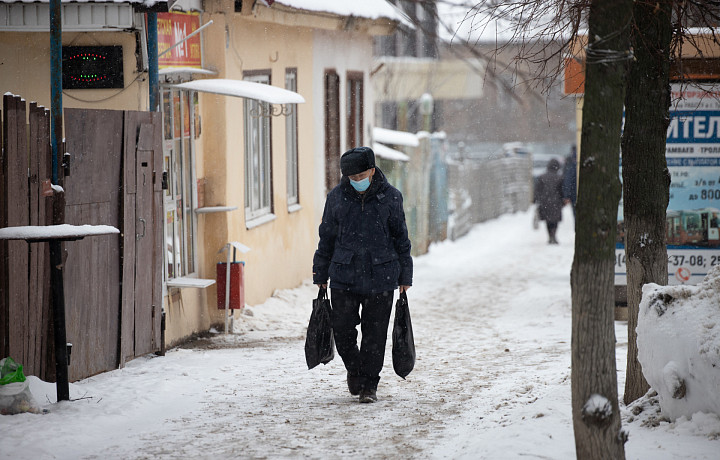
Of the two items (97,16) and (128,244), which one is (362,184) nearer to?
(128,244)

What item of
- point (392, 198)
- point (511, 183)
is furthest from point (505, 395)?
point (511, 183)

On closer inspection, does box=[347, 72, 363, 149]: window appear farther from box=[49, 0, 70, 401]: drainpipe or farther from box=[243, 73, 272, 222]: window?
box=[49, 0, 70, 401]: drainpipe

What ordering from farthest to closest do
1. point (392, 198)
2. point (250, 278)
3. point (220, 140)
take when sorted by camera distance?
point (250, 278)
point (220, 140)
point (392, 198)

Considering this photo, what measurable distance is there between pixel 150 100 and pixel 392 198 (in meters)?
2.48

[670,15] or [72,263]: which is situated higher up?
[670,15]

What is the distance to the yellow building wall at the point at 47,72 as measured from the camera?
7.77 meters

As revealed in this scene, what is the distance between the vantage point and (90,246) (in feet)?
22.5

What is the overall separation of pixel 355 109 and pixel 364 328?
9.94 metres

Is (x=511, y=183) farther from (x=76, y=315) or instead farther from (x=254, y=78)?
(x=76, y=315)

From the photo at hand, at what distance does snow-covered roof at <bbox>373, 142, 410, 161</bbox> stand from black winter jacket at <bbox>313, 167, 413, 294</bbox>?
10.8 meters

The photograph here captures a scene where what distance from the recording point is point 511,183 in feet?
107

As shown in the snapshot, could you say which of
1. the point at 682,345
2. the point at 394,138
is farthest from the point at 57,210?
the point at 394,138

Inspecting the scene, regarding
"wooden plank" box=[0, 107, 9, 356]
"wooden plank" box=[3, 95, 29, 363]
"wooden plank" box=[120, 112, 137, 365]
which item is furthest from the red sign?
"wooden plank" box=[0, 107, 9, 356]

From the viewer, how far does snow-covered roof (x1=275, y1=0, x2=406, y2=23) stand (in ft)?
38.7
